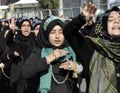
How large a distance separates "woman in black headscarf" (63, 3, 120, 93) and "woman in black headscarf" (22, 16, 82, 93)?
327 millimetres

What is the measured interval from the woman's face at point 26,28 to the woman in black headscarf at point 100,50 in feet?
11.4

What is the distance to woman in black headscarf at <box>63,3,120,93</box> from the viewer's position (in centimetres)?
371

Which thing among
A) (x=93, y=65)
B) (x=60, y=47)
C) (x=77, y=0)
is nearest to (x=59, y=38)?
(x=60, y=47)

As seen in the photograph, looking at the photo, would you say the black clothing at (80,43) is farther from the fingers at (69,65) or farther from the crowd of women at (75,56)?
the fingers at (69,65)

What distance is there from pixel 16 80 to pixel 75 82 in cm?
223

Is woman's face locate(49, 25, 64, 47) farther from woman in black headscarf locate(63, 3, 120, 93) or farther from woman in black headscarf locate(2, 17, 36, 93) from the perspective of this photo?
woman in black headscarf locate(2, 17, 36, 93)

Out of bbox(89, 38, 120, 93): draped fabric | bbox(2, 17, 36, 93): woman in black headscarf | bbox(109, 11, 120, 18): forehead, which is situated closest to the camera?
bbox(89, 38, 120, 93): draped fabric

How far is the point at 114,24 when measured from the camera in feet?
12.5

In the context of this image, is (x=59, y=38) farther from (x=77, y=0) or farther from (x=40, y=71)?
(x=77, y=0)

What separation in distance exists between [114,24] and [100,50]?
0.84 ft

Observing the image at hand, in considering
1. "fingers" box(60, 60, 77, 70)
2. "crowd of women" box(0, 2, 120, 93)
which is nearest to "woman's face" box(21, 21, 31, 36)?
"crowd of women" box(0, 2, 120, 93)

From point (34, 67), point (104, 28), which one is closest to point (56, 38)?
point (34, 67)

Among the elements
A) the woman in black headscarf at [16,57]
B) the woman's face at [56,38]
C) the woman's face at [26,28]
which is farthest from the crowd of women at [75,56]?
the woman's face at [26,28]

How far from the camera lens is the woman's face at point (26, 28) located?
7408mm
